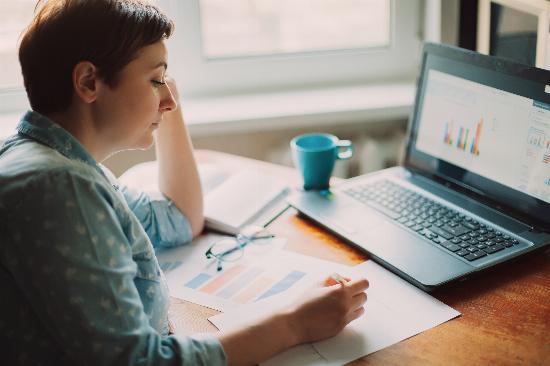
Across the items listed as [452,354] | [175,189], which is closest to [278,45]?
[175,189]

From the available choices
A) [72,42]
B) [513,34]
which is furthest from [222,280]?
[513,34]

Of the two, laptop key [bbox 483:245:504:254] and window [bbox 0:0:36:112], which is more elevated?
window [bbox 0:0:36:112]

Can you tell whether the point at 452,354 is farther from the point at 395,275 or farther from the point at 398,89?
the point at 398,89

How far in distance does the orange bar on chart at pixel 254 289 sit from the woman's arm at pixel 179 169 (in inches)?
9.0

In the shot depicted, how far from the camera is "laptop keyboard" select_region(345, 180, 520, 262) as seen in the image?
3.57 ft

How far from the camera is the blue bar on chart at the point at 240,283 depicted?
106cm

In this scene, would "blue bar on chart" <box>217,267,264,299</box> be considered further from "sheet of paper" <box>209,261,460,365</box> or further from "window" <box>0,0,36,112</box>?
"window" <box>0,0,36,112</box>

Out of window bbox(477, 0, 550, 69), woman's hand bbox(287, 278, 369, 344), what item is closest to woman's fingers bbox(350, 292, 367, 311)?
woman's hand bbox(287, 278, 369, 344)

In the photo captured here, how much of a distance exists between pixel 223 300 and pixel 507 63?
0.64 metres

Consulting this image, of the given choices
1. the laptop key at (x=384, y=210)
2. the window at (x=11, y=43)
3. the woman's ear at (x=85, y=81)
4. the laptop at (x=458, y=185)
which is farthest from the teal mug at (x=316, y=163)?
the window at (x=11, y=43)

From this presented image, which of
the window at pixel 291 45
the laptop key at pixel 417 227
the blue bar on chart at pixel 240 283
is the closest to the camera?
the blue bar on chart at pixel 240 283

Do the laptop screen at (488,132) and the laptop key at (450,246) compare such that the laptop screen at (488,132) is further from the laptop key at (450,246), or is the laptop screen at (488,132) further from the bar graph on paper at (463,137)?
the laptop key at (450,246)

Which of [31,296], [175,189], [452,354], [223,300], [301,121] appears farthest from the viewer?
[301,121]

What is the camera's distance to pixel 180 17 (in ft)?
6.20
